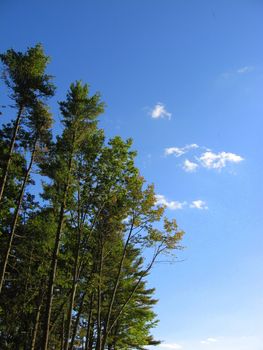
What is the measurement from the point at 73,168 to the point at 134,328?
1625cm

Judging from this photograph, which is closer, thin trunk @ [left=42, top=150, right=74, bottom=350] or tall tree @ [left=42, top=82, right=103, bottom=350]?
thin trunk @ [left=42, top=150, right=74, bottom=350]

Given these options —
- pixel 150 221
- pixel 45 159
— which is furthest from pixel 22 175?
pixel 150 221

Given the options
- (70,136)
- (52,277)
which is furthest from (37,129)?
(52,277)

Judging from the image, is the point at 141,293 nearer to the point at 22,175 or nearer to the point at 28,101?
the point at 22,175

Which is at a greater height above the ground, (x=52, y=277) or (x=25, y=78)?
(x=25, y=78)

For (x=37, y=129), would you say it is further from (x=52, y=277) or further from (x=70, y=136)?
(x=52, y=277)

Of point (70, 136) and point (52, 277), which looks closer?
point (52, 277)

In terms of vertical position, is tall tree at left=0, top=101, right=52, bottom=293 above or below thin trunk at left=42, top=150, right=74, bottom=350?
above

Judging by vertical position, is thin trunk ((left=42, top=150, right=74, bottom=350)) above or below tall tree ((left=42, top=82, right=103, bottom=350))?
below

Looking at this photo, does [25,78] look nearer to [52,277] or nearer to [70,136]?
[70,136]

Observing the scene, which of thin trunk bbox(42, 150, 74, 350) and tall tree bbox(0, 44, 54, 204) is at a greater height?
tall tree bbox(0, 44, 54, 204)

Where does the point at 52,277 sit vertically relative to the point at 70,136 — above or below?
below

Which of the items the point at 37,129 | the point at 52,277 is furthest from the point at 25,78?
the point at 52,277

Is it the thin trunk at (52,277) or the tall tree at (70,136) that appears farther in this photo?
the tall tree at (70,136)
